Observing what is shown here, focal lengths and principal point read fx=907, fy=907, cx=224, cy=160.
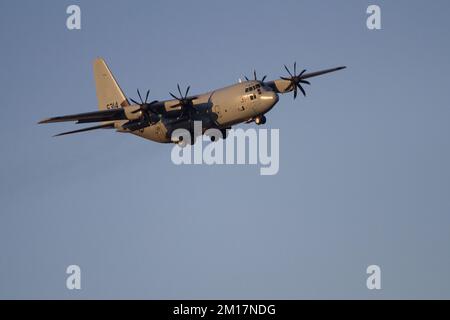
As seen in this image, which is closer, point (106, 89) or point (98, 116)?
point (98, 116)

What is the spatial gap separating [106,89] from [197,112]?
43.0ft

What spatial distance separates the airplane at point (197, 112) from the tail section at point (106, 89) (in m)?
5.16

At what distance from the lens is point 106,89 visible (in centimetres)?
7244

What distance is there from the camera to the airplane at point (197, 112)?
59.8 meters

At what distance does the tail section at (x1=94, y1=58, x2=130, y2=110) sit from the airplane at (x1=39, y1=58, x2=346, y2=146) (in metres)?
5.16

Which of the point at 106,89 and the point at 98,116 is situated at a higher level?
the point at 106,89

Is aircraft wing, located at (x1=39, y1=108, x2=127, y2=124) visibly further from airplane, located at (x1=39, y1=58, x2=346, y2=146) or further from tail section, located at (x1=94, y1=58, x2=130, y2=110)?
tail section, located at (x1=94, y1=58, x2=130, y2=110)

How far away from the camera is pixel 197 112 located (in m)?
62.0

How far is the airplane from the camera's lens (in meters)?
59.8

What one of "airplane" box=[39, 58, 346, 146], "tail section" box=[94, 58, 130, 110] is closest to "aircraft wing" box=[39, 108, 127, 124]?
"airplane" box=[39, 58, 346, 146]

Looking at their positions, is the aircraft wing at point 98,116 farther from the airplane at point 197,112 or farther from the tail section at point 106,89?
the tail section at point 106,89

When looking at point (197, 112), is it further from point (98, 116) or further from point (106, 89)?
point (106, 89)
